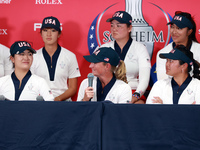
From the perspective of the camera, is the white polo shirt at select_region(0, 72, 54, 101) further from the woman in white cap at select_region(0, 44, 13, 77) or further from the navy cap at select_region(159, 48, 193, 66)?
the navy cap at select_region(159, 48, 193, 66)

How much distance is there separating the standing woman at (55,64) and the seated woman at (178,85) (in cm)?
117

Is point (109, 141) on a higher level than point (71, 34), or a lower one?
lower

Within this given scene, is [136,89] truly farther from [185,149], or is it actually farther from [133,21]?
[185,149]

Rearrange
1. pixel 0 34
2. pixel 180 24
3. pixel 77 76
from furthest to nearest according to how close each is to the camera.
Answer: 1. pixel 0 34
2. pixel 77 76
3. pixel 180 24

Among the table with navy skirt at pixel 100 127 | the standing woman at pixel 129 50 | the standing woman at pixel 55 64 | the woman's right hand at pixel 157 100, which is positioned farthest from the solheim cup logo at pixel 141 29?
the table with navy skirt at pixel 100 127

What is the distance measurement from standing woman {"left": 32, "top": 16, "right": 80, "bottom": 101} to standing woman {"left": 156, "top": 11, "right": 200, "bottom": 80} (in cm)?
95

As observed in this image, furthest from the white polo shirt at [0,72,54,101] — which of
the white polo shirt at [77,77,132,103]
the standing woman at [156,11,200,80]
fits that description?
the standing woman at [156,11,200,80]

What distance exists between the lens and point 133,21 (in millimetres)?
4270

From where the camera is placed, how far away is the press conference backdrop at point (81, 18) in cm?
427

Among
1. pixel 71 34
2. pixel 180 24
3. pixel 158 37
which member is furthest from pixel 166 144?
pixel 71 34

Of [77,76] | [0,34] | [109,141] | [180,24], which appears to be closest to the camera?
[109,141]

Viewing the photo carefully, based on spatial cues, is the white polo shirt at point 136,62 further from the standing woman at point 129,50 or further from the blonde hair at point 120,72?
the blonde hair at point 120,72

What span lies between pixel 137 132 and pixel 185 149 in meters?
0.33

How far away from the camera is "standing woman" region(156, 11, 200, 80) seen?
3.75 m
